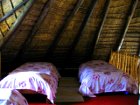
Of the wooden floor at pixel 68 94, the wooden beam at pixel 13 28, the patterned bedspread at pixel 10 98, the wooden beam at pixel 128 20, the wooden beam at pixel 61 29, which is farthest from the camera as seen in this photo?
the wooden beam at pixel 128 20

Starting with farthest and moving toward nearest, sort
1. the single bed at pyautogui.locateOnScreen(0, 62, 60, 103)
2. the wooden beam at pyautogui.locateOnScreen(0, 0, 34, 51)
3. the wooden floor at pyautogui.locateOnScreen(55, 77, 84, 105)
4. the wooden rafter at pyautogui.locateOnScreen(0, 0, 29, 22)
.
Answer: the wooden beam at pyautogui.locateOnScreen(0, 0, 34, 51) < the wooden rafter at pyautogui.locateOnScreen(0, 0, 29, 22) < the wooden floor at pyautogui.locateOnScreen(55, 77, 84, 105) < the single bed at pyautogui.locateOnScreen(0, 62, 60, 103)

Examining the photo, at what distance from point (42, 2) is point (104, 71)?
152cm

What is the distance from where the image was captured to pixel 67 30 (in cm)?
→ 549

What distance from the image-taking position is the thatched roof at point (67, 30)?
4605 millimetres

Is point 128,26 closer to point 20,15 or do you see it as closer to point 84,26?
point 84,26

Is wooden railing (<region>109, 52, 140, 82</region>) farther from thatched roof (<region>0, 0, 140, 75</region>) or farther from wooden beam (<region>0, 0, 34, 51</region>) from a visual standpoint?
wooden beam (<region>0, 0, 34, 51</region>)

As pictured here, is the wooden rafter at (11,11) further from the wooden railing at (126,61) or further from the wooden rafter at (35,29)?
the wooden railing at (126,61)

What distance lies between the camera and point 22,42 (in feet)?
17.9

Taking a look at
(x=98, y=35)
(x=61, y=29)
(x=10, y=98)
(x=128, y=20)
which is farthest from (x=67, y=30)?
(x=10, y=98)

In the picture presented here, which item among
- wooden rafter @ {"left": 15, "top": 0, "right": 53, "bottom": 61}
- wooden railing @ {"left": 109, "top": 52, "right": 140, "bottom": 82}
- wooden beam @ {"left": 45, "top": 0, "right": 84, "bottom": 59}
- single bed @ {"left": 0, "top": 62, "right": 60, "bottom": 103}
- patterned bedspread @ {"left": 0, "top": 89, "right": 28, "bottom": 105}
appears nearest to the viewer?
patterned bedspread @ {"left": 0, "top": 89, "right": 28, "bottom": 105}

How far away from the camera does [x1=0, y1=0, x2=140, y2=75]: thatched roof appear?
4605 millimetres

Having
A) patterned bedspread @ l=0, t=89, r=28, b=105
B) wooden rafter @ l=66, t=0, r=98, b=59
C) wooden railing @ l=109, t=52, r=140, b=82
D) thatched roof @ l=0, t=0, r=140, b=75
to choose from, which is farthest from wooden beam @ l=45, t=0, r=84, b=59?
patterned bedspread @ l=0, t=89, r=28, b=105

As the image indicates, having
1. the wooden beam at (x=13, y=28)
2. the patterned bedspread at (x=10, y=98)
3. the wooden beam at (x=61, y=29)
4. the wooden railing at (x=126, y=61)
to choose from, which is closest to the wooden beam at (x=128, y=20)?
the wooden railing at (x=126, y=61)

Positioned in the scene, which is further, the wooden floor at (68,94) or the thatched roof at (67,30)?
the thatched roof at (67,30)
